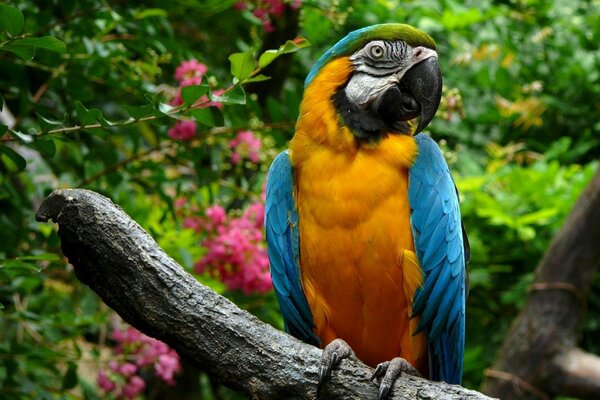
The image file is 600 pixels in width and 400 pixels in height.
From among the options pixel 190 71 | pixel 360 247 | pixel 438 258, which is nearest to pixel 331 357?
pixel 360 247

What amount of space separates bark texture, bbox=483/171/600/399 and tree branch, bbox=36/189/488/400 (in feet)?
6.57

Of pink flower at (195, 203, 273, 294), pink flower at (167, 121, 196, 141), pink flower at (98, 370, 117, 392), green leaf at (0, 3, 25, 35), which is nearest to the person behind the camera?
green leaf at (0, 3, 25, 35)

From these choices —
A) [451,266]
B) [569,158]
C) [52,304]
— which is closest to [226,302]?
[451,266]

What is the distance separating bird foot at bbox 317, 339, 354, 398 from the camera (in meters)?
1.94

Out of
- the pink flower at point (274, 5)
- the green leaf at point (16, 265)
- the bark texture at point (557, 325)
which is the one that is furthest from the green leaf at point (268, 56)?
the bark texture at point (557, 325)

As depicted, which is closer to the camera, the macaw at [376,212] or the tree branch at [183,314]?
the tree branch at [183,314]

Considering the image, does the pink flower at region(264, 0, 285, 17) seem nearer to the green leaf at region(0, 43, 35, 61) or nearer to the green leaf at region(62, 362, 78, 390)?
the green leaf at region(0, 43, 35, 61)

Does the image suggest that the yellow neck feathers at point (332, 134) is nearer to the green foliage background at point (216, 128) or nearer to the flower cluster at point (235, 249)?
the green foliage background at point (216, 128)

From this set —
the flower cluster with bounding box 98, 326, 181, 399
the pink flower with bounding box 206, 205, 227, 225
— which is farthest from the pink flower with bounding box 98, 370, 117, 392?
the pink flower with bounding box 206, 205, 227, 225

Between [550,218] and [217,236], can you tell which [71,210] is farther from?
[550,218]

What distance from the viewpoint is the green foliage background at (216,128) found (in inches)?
99.0

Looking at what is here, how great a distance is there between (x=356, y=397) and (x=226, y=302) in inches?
15.5

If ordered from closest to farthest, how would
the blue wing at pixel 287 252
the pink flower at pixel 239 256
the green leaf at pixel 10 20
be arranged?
1. the green leaf at pixel 10 20
2. the blue wing at pixel 287 252
3. the pink flower at pixel 239 256

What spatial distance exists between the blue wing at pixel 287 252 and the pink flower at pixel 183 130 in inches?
18.3
